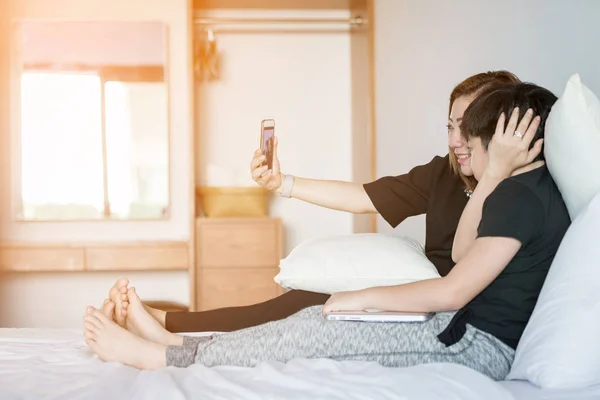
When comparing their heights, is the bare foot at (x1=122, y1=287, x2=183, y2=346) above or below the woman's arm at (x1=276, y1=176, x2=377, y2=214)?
below

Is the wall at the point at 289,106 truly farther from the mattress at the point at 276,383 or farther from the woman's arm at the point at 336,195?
the mattress at the point at 276,383

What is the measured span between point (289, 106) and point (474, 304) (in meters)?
2.81

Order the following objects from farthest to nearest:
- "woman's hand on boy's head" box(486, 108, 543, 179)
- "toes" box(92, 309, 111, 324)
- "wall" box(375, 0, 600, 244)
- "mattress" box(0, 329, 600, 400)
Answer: "wall" box(375, 0, 600, 244) → "toes" box(92, 309, 111, 324) → "woman's hand on boy's head" box(486, 108, 543, 179) → "mattress" box(0, 329, 600, 400)

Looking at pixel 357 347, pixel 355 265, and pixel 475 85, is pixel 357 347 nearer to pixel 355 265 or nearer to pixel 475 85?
pixel 355 265

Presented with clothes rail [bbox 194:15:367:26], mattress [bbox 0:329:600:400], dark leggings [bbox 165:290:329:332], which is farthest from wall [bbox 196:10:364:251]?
mattress [bbox 0:329:600:400]

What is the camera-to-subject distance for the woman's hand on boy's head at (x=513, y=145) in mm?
1479

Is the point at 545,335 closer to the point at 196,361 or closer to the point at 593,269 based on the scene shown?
the point at 593,269

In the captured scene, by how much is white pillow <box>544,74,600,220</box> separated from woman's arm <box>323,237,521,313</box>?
164mm

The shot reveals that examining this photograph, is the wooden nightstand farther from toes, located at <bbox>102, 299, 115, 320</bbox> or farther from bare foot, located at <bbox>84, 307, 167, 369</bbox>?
bare foot, located at <bbox>84, 307, 167, 369</bbox>

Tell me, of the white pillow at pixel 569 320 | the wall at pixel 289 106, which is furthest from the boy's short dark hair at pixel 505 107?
the wall at pixel 289 106

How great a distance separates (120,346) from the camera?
149 cm

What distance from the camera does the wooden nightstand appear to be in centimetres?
359

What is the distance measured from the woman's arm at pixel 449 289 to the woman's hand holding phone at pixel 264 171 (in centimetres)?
63

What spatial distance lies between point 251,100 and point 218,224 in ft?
2.79
